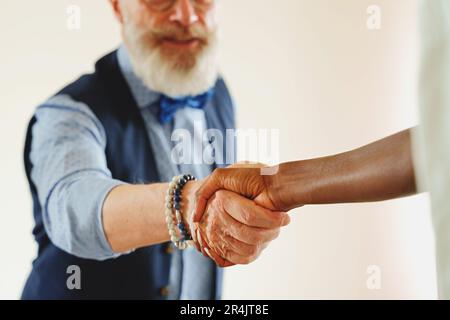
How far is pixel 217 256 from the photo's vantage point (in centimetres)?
105

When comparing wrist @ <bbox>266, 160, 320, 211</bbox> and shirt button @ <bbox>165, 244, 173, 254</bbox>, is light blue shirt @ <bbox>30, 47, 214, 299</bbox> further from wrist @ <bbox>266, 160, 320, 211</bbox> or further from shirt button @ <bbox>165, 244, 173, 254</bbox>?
wrist @ <bbox>266, 160, 320, 211</bbox>

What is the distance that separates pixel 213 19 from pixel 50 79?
1.30 ft

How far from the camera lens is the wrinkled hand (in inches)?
38.5

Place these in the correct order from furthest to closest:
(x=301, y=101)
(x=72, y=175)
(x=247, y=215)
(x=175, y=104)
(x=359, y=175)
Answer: (x=301, y=101) < (x=175, y=104) < (x=72, y=175) < (x=247, y=215) < (x=359, y=175)

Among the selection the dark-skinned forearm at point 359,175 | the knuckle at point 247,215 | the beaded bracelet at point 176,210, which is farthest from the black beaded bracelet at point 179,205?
the dark-skinned forearm at point 359,175

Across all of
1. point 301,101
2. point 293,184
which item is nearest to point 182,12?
point 301,101

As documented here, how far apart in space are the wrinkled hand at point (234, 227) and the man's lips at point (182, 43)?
586mm

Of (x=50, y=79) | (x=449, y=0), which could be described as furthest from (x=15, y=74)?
(x=449, y=0)

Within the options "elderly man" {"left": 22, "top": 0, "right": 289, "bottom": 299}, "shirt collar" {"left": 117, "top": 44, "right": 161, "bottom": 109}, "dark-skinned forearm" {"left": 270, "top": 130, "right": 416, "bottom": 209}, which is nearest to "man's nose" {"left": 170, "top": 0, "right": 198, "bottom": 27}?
"elderly man" {"left": 22, "top": 0, "right": 289, "bottom": 299}

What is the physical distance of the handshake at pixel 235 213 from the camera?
0.97 meters

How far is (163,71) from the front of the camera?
1502 millimetres

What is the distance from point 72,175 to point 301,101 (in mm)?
717

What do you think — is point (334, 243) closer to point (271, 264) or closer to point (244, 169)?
point (271, 264)

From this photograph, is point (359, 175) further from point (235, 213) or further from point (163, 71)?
point (163, 71)
